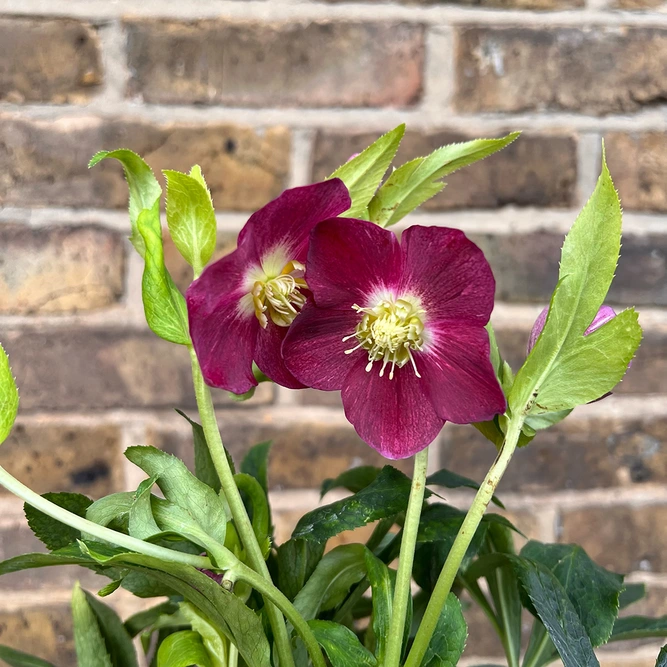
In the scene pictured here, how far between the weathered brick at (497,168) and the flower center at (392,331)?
14.9 inches

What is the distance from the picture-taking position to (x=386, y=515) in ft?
1.09

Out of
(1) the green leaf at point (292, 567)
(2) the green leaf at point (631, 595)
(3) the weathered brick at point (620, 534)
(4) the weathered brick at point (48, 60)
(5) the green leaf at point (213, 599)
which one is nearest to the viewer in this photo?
(5) the green leaf at point (213, 599)

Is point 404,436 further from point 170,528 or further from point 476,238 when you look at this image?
point 476,238

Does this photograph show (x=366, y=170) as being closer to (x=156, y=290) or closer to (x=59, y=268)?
(x=156, y=290)

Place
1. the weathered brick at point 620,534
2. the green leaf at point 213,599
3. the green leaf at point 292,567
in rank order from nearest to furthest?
the green leaf at point 213,599 → the green leaf at point 292,567 → the weathered brick at point 620,534

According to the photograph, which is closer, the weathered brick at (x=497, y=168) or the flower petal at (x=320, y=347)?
the flower petal at (x=320, y=347)

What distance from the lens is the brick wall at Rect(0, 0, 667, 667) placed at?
0.63 metres

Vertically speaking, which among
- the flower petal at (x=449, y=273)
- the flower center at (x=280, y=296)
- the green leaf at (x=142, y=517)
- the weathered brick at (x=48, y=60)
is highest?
the weathered brick at (x=48, y=60)

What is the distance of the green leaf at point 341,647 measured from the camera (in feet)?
0.95

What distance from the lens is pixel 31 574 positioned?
70 cm

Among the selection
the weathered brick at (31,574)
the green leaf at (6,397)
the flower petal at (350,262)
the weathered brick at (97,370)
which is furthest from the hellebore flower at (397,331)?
the weathered brick at (31,574)

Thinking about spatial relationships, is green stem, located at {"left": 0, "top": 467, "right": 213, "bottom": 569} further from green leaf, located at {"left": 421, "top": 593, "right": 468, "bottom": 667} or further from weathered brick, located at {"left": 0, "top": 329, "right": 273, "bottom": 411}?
weathered brick, located at {"left": 0, "top": 329, "right": 273, "bottom": 411}

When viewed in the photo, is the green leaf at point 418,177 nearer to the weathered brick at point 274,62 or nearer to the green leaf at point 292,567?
the green leaf at point 292,567

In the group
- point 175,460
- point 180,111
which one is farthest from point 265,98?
point 175,460
